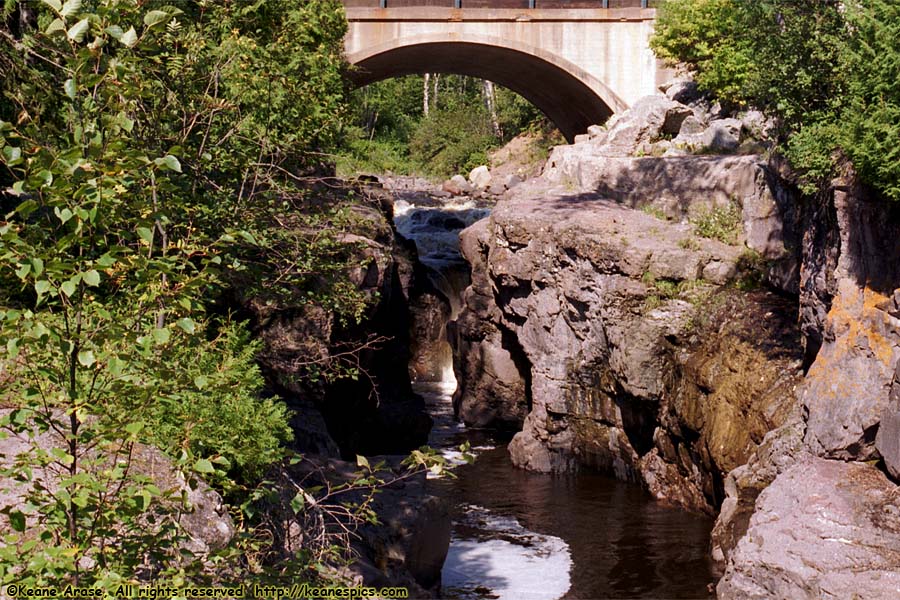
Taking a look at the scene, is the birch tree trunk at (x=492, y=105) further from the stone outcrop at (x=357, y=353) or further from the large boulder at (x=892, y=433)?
the large boulder at (x=892, y=433)

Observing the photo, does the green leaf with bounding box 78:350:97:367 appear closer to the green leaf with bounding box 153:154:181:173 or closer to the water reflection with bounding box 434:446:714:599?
the green leaf with bounding box 153:154:181:173

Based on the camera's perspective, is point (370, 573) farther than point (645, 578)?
No

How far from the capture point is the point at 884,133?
37.8 feet

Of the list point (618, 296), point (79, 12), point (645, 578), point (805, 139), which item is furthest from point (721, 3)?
point (79, 12)

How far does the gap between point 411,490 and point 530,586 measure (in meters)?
2.89

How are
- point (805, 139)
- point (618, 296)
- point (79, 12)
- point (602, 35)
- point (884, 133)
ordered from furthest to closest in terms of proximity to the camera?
point (602, 35) < point (618, 296) < point (805, 139) < point (884, 133) < point (79, 12)

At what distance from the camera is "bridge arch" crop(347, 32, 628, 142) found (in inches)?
1211

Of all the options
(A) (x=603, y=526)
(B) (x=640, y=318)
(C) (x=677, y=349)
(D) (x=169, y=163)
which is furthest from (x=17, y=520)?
(B) (x=640, y=318)

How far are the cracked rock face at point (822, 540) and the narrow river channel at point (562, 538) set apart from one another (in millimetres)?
2461

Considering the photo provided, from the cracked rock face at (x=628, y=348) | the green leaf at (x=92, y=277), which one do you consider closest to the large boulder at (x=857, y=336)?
the cracked rock face at (x=628, y=348)

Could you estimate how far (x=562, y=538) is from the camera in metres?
16.0

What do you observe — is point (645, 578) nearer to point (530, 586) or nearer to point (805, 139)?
point (530, 586)

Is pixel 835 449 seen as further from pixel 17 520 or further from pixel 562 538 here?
pixel 17 520

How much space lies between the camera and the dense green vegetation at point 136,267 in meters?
4.30
